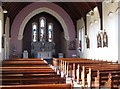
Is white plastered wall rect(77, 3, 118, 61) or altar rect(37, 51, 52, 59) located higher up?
white plastered wall rect(77, 3, 118, 61)

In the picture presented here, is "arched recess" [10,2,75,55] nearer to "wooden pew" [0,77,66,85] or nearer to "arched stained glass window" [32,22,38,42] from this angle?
"arched stained glass window" [32,22,38,42]

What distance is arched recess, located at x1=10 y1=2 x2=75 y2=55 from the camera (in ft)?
91.0

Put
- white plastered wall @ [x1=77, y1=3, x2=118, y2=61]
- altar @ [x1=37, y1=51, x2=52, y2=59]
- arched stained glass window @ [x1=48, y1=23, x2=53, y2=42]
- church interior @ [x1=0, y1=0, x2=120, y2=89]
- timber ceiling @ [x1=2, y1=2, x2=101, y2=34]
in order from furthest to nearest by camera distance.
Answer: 1. arched stained glass window @ [x1=48, y1=23, x2=53, y2=42]
2. altar @ [x1=37, y1=51, x2=52, y2=59]
3. timber ceiling @ [x1=2, y1=2, x2=101, y2=34]
4. church interior @ [x1=0, y1=0, x2=120, y2=89]
5. white plastered wall @ [x1=77, y1=3, x2=118, y2=61]

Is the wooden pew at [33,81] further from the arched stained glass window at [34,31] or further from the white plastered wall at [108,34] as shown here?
the arched stained glass window at [34,31]

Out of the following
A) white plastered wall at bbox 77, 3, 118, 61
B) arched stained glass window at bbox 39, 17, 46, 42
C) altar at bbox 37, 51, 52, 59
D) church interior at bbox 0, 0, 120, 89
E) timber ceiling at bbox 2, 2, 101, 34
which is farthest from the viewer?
arched stained glass window at bbox 39, 17, 46, 42

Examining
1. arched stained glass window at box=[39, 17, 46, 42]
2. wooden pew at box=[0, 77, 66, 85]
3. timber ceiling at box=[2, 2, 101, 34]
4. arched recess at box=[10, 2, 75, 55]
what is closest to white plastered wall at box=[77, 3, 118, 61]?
timber ceiling at box=[2, 2, 101, 34]

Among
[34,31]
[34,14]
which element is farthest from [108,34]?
[34,31]

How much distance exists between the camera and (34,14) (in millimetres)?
28344

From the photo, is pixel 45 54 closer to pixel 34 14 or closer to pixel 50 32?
pixel 50 32

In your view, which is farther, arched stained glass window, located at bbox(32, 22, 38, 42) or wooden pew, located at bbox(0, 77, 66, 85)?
arched stained glass window, located at bbox(32, 22, 38, 42)

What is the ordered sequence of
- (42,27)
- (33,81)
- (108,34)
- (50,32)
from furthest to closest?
1. (50,32)
2. (42,27)
3. (108,34)
4. (33,81)

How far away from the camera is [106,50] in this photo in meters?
17.1

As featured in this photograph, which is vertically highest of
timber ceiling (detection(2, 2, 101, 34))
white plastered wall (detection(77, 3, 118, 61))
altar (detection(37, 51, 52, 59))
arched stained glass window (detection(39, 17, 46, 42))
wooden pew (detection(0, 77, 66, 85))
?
timber ceiling (detection(2, 2, 101, 34))

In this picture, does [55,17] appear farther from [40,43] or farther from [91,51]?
[91,51]
